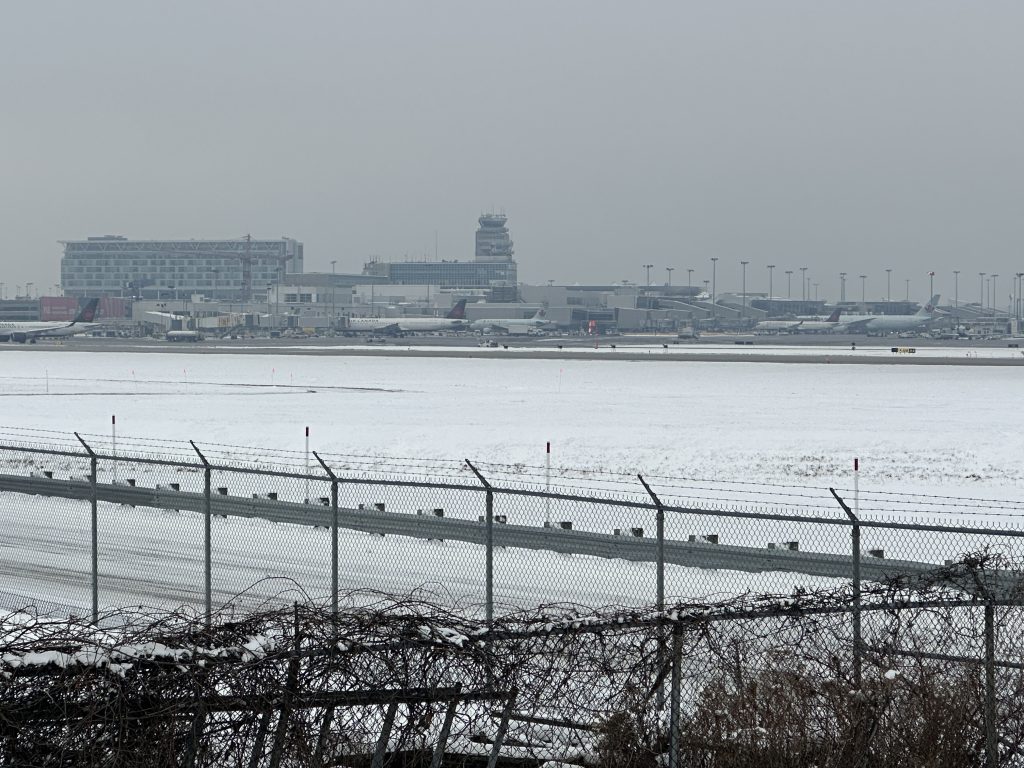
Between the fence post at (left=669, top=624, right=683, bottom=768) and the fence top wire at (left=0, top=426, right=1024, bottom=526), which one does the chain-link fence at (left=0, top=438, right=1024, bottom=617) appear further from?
the fence post at (left=669, top=624, right=683, bottom=768)

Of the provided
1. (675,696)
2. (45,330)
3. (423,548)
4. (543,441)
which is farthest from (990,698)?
(45,330)

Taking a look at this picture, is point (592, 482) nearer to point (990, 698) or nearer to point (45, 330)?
point (990, 698)

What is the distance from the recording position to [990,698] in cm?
820

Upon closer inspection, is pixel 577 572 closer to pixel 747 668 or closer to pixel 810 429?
pixel 747 668

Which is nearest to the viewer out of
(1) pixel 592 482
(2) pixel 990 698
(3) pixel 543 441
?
(2) pixel 990 698

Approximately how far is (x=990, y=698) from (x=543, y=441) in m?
29.0

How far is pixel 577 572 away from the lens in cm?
1750

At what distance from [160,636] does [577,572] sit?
11421mm

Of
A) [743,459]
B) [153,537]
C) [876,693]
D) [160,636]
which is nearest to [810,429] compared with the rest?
[743,459]

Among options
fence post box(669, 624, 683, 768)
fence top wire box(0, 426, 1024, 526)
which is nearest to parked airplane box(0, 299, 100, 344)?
fence top wire box(0, 426, 1024, 526)

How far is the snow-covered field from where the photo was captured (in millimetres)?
18266

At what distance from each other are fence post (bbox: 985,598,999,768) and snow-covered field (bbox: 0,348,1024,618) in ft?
23.5

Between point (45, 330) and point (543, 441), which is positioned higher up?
point (45, 330)

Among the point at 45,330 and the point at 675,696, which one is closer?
the point at 675,696
